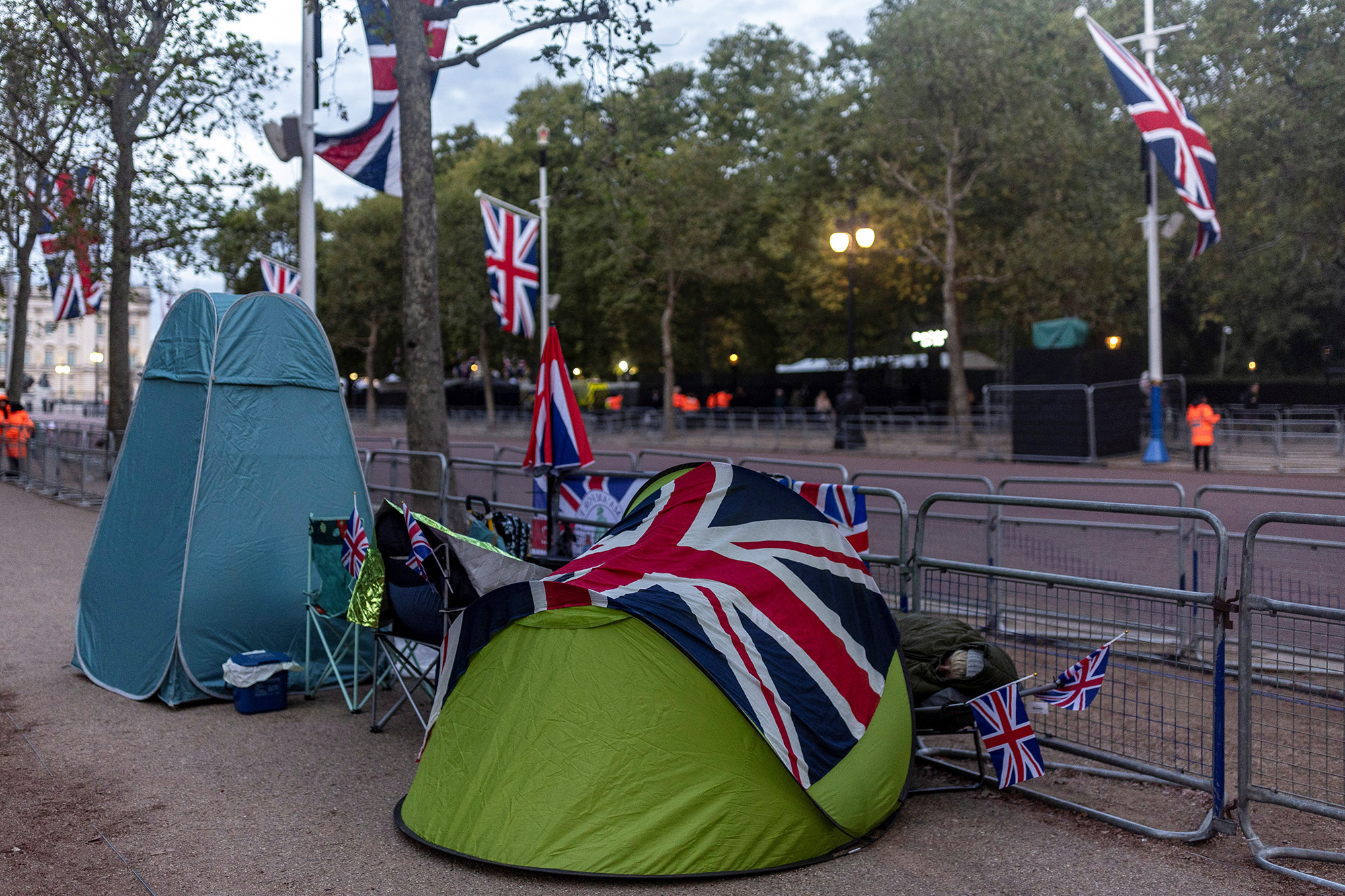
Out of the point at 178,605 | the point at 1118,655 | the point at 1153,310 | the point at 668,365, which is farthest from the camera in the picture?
the point at 668,365

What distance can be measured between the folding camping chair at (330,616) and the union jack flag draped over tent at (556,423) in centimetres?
146

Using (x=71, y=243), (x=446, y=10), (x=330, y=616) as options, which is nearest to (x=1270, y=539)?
(x=330, y=616)

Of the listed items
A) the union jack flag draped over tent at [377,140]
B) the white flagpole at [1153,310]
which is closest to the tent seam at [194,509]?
the union jack flag draped over tent at [377,140]

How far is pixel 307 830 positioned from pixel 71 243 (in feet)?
70.4

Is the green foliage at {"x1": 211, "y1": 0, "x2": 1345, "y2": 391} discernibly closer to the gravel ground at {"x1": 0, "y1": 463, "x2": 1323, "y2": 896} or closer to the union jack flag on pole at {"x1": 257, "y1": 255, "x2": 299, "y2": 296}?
the union jack flag on pole at {"x1": 257, "y1": 255, "x2": 299, "y2": 296}

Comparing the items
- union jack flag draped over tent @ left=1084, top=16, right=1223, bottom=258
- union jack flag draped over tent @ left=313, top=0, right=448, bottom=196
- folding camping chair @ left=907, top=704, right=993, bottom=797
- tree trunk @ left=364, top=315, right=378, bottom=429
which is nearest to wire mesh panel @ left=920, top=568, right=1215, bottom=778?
folding camping chair @ left=907, top=704, right=993, bottom=797

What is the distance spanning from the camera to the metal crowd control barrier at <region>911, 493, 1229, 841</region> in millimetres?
5043

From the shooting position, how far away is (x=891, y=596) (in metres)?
8.50

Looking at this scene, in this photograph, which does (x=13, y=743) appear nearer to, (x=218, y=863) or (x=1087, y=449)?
(x=218, y=863)

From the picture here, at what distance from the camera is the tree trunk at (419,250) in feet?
41.5

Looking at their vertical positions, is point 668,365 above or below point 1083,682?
above

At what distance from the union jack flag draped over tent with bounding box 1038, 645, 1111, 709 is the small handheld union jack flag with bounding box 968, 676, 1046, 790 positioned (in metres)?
0.18

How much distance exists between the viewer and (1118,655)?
647cm

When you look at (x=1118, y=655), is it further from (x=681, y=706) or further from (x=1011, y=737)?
(x=681, y=706)
